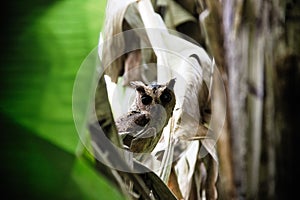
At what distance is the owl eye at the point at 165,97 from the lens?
3.16 ft

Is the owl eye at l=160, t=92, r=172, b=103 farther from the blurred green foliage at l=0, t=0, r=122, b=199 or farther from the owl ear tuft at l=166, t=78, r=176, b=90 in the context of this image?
the blurred green foliage at l=0, t=0, r=122, b=199

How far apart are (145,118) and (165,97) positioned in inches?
2.5

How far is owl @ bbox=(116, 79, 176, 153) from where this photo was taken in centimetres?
93

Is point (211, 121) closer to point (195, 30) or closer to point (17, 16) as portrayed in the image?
point (195, 30)

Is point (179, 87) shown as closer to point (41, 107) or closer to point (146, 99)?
point (146, 99)

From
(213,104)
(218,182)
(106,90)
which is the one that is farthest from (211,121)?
(106,90)

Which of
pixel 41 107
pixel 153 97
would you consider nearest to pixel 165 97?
pixel 153 97

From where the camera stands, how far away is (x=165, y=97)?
3.17 feet

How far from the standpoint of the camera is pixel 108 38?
3.01ft

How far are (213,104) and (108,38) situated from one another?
327 mm

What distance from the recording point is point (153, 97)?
0.95m

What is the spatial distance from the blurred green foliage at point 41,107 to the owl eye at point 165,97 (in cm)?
23

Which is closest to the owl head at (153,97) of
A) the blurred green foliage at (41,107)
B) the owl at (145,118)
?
the owl at (145,118)

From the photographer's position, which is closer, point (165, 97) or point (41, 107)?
point (41, 107)
